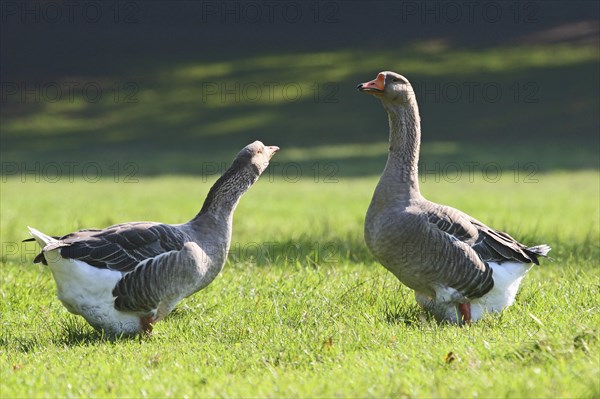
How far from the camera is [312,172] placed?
2783cm

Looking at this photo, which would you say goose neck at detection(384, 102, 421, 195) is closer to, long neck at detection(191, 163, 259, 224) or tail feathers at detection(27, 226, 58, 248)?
long neck at detection(191, 163, 259, 224)

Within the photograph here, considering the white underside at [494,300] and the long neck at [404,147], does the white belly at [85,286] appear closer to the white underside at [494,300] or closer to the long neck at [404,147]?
the long neck at [404,147]

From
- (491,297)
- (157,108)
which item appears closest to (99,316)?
(491,297)

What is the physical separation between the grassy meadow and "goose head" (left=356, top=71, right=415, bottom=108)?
1.74 metres

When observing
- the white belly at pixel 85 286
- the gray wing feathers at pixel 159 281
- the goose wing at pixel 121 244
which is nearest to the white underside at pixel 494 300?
the gray wing feathers at pixel 159 281

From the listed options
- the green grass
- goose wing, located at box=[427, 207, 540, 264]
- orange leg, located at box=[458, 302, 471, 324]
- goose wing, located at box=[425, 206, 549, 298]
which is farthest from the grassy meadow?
goose wing, located at box=[427, 207, 540, 264]

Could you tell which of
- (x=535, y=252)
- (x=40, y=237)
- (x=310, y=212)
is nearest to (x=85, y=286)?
(x=40, y=237)

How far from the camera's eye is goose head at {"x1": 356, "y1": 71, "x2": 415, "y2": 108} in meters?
7.10

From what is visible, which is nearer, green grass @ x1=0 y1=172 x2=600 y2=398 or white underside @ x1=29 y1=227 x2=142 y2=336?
green grass @ x1=0 y1=172 x2=600 y2=398

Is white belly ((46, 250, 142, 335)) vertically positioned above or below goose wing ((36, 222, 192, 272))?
below

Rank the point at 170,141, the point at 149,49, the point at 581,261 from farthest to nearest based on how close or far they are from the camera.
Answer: the point at 149,49
the point at 170,141
the point at 581,261

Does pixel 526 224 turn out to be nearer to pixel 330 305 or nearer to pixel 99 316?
pixel 330 305

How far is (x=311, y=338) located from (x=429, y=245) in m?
1.26

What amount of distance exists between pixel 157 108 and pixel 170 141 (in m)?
6.36
